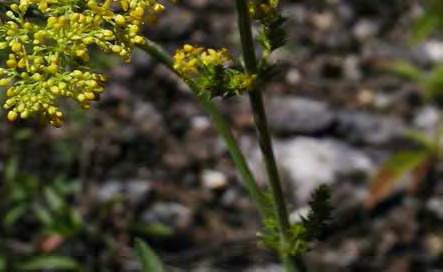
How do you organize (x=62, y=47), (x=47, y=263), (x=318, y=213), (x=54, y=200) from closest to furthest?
1. (x=62, y=47)
2. (x=318, y=213)
3. (x=47, y=263)
4. (x=54, y=200)

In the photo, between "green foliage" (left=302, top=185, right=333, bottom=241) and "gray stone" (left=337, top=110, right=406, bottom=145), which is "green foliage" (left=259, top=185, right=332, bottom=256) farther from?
"gray stone" (left=337, top=110, right=406, bottom=145)

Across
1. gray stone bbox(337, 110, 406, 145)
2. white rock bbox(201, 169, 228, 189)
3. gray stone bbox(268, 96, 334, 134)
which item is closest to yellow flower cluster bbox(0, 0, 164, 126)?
white rock bbox(201, 169, 228, 189)

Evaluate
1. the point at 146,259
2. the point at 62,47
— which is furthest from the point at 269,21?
the point at 146,259

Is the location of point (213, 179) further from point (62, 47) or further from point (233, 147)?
point (62, 47)

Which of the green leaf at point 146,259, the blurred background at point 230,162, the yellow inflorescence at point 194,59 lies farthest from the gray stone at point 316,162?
the yellow inflorescence at point 194,59

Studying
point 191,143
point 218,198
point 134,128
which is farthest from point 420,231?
point 134,128

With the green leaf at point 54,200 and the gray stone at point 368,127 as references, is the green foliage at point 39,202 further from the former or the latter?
the gray stone at point 368,127
